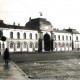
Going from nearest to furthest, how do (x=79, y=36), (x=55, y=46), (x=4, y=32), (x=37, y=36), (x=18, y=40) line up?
1. (x=4, y=32)
2. (x=18, y=40)
3. (x=37, y=36)
4. (x=55, y=46)
5. (x=79, y=36)

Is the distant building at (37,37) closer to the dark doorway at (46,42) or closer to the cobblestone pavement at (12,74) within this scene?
the dark doorway at (46,42)

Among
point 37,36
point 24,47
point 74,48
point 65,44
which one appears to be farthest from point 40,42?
point 74,48

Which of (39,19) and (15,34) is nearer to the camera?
(15,34)

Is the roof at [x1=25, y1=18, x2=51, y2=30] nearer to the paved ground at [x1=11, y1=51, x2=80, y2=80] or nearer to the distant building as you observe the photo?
the distant building

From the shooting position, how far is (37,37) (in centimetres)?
6009

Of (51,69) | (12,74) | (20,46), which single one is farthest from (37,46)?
(12,74)

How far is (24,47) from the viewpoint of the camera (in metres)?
55.9

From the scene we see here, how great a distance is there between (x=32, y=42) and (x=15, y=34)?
6.36 metres

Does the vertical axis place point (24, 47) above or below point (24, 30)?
below

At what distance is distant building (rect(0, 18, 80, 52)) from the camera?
5309 centimetres

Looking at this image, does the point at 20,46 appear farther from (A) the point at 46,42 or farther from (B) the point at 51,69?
(B) the point at 51,69

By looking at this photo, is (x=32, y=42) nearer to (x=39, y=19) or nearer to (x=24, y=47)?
(x=24, y=47)

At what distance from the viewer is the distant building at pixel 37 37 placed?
5309cm

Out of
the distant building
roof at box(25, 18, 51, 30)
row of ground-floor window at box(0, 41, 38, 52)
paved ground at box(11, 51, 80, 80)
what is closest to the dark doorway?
the distant building
